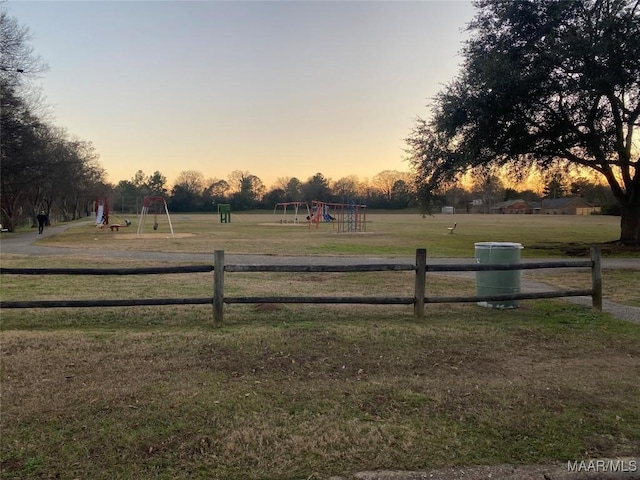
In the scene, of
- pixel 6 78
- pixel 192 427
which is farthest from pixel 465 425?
pixel 6 78

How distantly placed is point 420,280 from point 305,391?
10.5 feet

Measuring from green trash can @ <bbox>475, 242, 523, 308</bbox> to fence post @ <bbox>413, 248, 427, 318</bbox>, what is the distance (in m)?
1.50

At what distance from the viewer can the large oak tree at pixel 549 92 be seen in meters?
16.4

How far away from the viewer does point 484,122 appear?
60.1ft

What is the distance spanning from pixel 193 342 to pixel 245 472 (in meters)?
2.93

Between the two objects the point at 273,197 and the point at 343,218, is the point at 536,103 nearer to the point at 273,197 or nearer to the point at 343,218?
the point at 343,218

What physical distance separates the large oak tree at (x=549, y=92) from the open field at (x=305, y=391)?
12.3 m

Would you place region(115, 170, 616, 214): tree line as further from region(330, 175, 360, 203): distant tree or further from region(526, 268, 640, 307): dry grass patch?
region(526, 268, 640, 307): dry grass patch

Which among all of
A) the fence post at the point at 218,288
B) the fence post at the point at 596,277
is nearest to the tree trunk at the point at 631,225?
the fence post at the point at 596,277

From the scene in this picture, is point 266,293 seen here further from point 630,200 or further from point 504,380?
point 630,200

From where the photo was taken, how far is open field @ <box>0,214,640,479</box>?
325cm

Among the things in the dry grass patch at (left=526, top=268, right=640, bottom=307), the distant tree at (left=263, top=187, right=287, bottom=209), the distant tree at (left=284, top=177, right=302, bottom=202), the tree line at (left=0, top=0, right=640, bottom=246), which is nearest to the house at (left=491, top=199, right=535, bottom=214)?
the distant tree at (left=284, top=177, right=302, bottom=202)

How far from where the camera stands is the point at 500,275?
310 inches

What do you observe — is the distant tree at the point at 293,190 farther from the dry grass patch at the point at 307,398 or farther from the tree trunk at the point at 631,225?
the dry grass patch at the point at 307,398
